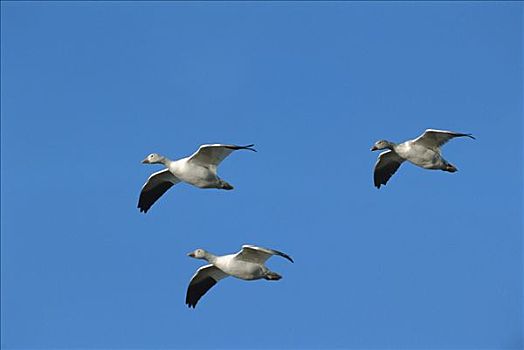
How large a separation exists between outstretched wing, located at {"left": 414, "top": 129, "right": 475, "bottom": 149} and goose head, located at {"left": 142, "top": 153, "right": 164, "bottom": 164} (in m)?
6.17

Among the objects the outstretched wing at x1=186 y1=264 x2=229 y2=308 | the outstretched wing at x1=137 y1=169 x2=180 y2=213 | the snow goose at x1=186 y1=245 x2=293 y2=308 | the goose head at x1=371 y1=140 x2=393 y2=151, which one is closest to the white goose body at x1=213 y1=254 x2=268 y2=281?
the snow goose at x1=186 y1=245 x2=293 y2=308

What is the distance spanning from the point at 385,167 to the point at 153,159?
6.17 meters

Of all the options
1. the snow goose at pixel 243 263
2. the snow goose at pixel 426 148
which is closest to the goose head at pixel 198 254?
the snow goose at pixel 243 263

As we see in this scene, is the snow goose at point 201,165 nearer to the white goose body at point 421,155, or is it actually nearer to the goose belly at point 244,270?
the goose belly at point 244,270

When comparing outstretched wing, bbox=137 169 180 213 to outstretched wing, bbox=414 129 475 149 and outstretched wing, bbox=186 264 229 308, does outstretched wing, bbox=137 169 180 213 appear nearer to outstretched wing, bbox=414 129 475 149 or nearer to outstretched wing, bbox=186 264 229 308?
outstretched wing, bbox=186 264 229 308

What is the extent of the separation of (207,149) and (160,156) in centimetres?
205

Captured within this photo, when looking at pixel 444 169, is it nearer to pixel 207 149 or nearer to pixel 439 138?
pixel 439 138

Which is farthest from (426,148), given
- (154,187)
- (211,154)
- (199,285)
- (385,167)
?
(154,187)

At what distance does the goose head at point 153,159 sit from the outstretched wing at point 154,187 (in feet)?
2.93

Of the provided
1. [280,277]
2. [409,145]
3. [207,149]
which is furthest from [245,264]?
[409,145]

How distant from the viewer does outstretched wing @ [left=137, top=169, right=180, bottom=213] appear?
3400 cm

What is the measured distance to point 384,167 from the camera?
34875 mm

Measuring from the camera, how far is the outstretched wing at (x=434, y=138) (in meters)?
31.7

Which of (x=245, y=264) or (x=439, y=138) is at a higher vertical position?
(x=439, y=138)
